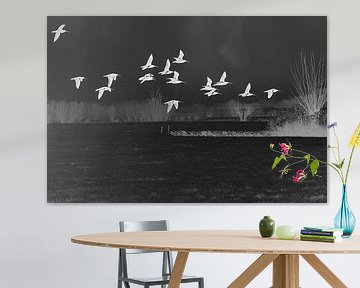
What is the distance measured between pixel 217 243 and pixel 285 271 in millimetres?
470

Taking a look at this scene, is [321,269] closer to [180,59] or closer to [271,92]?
[271,92]

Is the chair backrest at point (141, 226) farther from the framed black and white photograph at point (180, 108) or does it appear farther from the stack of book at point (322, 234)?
the stack of book at point (322, 234)

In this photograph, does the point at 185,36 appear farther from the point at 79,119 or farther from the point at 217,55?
the point at 79,119

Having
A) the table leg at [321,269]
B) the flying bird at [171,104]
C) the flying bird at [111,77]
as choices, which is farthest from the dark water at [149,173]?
the table leg at [321,269]

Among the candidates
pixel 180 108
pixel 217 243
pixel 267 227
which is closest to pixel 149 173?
pixel 180 108

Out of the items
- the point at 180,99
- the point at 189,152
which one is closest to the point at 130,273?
the point at 189,152

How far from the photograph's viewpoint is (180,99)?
5961 millimetres

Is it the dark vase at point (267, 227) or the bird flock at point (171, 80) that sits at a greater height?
the bird flock at point (171, 80)

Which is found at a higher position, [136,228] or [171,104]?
[171,104]

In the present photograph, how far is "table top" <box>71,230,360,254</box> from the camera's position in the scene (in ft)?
11.4

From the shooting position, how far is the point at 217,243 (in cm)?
377

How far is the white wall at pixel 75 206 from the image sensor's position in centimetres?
593

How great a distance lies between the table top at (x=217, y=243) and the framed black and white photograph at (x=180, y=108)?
1.54m

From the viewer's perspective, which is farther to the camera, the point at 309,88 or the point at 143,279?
the point at 309,88
